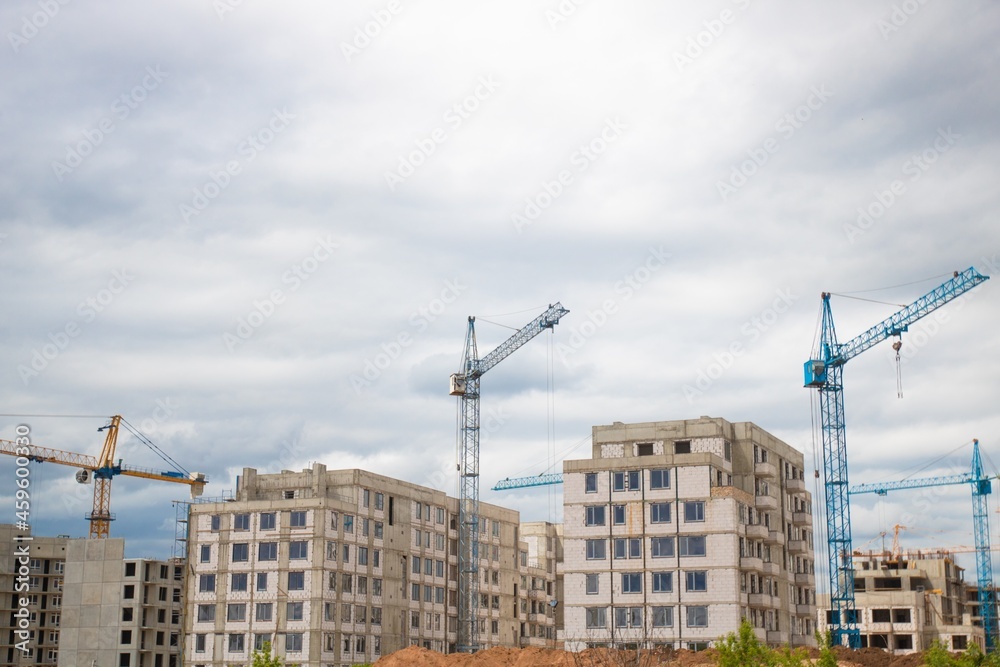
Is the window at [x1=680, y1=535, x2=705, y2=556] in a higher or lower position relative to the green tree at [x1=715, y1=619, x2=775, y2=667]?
higher

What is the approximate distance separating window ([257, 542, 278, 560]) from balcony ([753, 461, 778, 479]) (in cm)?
4660

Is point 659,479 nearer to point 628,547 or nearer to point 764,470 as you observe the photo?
point 628,547

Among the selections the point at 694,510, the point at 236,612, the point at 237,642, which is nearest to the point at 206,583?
the point at 236,612

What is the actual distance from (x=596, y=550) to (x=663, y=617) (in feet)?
26.1

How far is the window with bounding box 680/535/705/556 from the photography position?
9812 cm

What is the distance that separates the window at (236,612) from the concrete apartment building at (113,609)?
76.2 ft

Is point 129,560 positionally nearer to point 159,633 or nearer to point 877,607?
point 159,633

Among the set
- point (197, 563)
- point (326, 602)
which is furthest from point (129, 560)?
point (326, 602)

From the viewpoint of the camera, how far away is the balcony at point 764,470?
10681 centimetres

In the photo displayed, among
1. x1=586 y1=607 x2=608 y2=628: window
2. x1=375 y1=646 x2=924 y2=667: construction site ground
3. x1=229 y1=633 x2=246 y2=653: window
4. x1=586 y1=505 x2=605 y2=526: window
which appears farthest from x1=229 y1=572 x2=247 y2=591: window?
x1=586 y1=505 x2=605 y2=526: window

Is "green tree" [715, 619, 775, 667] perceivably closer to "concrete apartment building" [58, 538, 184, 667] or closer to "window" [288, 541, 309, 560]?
"window" [288, 541, 309, 560]

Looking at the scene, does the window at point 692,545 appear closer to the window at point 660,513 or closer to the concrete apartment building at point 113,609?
the window at point 660,513

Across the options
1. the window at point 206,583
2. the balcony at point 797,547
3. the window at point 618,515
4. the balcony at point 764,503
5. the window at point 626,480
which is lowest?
the window at point 206,583

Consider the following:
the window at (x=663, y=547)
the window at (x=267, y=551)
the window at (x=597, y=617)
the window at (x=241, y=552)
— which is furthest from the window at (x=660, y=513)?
the window at (x=241, y=552)
